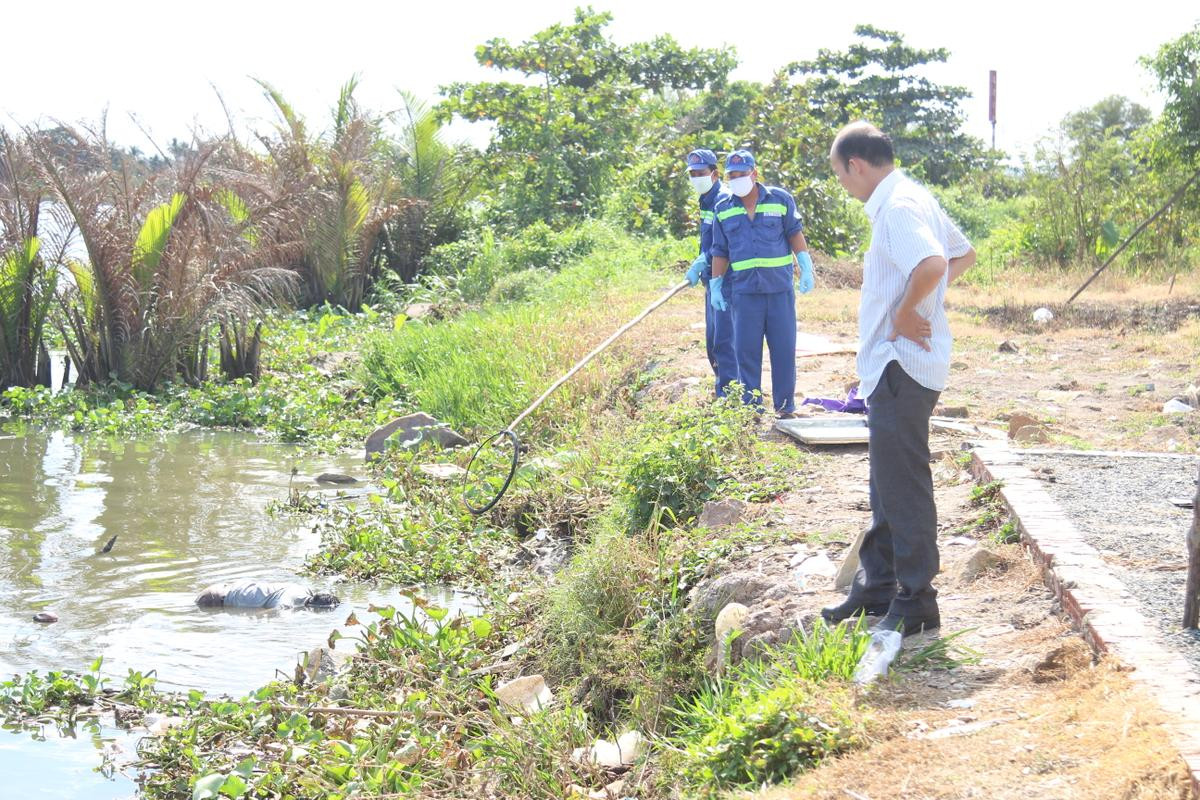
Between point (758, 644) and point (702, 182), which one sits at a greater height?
point (702, 182)

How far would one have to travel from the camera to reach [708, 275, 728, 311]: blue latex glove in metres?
7.84

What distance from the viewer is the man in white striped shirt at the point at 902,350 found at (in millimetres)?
3814

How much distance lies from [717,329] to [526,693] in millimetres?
3852

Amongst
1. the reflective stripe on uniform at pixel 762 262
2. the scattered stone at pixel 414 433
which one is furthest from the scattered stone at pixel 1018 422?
the scattered stone at pixel 414 433

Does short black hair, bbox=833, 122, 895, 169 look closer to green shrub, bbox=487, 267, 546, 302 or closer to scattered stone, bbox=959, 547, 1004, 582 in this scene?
scattered stone, bbox=959, 547, 1004, 582

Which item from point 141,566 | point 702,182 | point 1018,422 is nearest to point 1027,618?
point 1018,422

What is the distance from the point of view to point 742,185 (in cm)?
743

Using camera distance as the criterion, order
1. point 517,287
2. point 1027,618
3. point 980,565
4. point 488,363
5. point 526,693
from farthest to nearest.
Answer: point 517,287 → point 488,363 → point 526,693 → point 980,565 → point 1027,618

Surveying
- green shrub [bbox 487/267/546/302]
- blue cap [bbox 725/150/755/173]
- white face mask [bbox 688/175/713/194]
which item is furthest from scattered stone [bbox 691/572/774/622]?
green shrub [bbox 487/267/546/302]

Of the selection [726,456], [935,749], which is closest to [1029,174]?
[726,456]

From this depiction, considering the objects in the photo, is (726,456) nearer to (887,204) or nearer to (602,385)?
(887,204)

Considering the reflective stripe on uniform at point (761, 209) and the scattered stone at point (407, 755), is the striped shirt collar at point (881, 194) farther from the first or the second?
the reflective stripe on uniform at point (761, 209)

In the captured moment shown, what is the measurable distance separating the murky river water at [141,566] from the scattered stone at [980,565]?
3.11 metres

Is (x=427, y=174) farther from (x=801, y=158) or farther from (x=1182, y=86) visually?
(x=1182, y=86)
